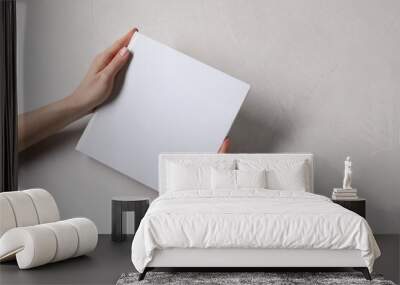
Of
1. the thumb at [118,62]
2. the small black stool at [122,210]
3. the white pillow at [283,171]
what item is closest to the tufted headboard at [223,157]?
the white pillow at [283,171]

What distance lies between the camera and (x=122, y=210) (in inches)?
249

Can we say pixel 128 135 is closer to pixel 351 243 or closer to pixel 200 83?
pixel 200 83

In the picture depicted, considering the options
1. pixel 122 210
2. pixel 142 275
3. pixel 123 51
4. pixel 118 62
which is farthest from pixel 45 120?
pixel 142 275

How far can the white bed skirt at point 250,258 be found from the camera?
4.60 m

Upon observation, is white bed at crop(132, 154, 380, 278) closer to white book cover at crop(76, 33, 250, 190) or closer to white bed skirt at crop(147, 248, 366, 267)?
white bed skirt at crop(147, 248, 366, 267)

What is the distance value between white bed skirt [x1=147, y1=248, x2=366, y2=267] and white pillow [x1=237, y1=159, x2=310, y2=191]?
1634mm

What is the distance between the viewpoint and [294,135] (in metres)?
6.91

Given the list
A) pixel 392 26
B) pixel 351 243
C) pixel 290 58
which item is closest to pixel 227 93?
pixel 290 58

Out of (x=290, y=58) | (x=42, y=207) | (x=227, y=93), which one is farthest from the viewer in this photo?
(x=290, y=58)

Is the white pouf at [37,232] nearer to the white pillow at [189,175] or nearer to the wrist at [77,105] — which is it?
the white pillow at [189,175]

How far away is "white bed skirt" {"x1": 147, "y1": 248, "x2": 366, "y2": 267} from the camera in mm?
4602

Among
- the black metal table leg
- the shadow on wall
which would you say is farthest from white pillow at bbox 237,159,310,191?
the black metal table leg

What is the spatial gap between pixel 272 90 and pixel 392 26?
1.43m

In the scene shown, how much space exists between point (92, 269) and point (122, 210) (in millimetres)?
1317
